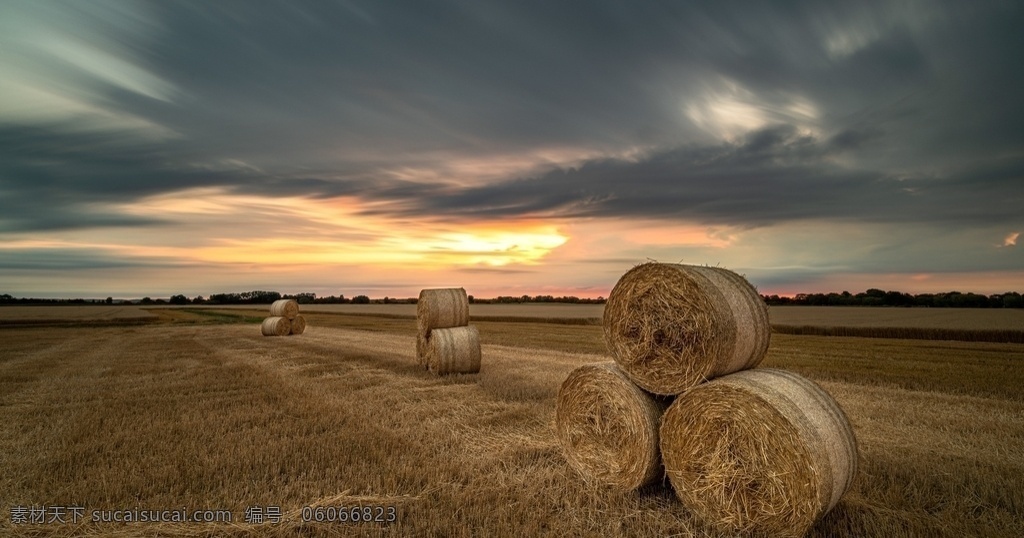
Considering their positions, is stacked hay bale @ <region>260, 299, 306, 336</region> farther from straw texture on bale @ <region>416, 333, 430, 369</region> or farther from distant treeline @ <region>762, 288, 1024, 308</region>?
distant treeline @ <region>762, 288, 1024, 308</region>

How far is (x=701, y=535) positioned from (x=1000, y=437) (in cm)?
556

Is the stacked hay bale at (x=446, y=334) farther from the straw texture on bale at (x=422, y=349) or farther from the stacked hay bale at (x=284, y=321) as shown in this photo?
the stacked hay bale at (x=284, y=321)

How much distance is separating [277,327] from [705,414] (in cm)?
2442

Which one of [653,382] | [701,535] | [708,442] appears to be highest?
[653,382]

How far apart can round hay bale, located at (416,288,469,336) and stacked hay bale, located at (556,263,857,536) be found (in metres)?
7.42

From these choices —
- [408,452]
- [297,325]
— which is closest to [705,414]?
[408,452]

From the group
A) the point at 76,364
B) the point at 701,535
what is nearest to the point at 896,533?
the point at 701,535

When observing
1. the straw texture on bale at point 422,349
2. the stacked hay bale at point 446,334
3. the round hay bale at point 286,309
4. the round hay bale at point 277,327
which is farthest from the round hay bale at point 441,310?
the round hay bale at point 286,309

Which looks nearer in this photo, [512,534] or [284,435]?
[512,534]

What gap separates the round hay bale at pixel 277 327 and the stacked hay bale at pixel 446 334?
14572 mm

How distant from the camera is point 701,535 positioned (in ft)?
15.1

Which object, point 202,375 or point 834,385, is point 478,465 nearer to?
point 834,385

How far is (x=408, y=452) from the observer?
259 inches

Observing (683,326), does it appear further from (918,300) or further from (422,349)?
(918,300)
